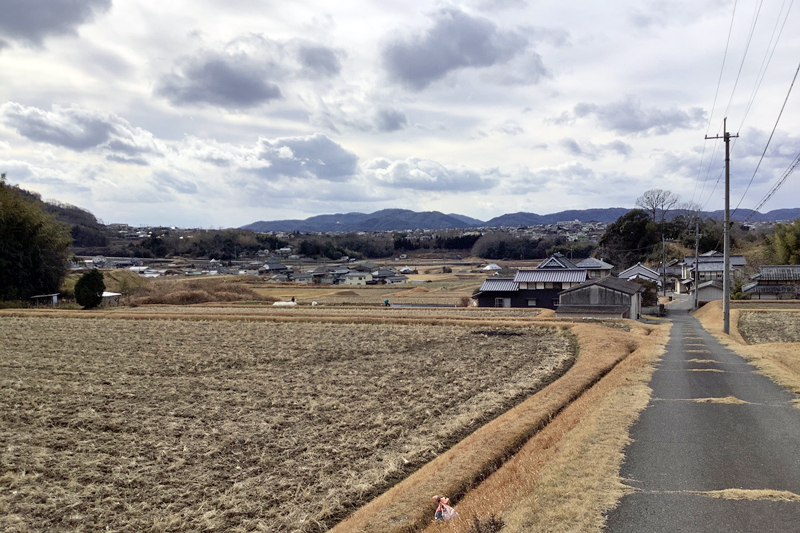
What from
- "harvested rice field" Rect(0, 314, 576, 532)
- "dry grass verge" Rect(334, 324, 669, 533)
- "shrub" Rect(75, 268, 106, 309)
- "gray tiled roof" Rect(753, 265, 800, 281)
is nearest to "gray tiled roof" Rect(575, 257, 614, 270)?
"gray tiled roof" Rect(753, 265, 800, 281)

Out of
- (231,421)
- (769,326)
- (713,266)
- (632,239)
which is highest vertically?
(632,239)

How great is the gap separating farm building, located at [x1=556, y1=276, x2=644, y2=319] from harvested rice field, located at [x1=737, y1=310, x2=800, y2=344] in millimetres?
7128

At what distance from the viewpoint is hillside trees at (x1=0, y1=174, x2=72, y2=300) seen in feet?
136

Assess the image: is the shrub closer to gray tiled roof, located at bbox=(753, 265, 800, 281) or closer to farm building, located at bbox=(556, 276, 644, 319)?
farm building, located at bbox=(556, 276, 644, 319)

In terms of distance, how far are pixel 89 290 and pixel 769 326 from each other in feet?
148

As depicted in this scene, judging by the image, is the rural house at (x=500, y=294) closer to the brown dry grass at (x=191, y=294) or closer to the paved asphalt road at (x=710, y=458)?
the brown dry grass at (x=191, y=294)

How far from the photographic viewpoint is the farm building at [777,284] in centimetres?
5000

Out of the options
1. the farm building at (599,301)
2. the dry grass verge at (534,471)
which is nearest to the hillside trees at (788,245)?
the farm building at (599,301)

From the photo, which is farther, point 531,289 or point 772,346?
point 531,289

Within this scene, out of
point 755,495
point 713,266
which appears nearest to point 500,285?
point 713,266

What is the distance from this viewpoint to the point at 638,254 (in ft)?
296

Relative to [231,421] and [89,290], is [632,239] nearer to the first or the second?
[89,290]

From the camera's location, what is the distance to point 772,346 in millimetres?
22250

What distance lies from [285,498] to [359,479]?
1.26 m
